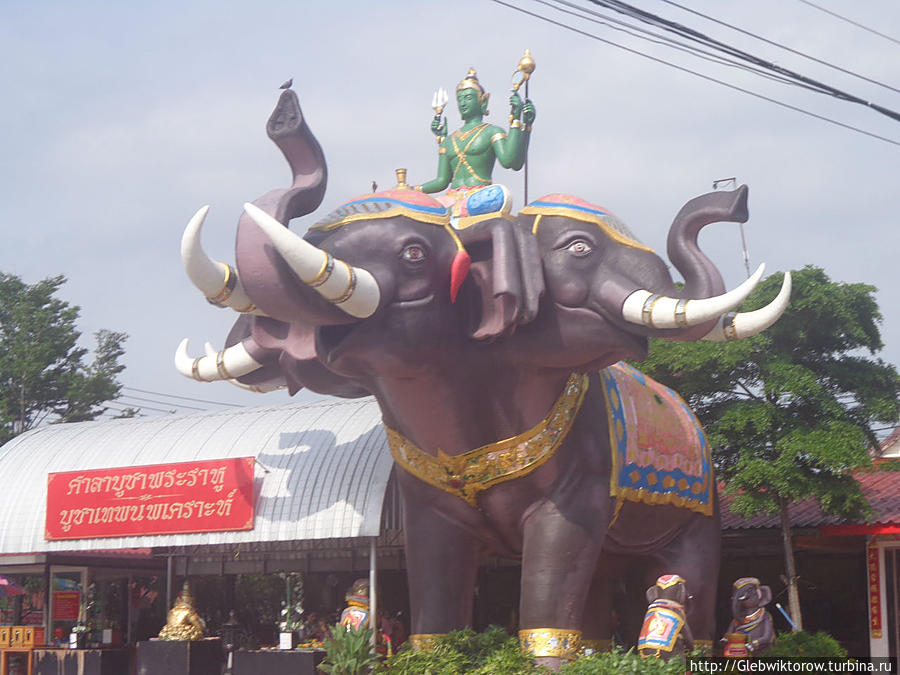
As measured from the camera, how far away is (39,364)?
2806 centimetres

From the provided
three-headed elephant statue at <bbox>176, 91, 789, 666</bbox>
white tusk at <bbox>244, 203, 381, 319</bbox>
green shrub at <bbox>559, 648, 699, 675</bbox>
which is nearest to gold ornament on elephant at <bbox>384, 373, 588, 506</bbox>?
three-headed elephant statue at <bbox>176, 91, 789, 666</bbox>

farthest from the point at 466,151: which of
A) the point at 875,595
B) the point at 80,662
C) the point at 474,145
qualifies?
the point at 80,662

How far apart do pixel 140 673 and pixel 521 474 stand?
219 inches

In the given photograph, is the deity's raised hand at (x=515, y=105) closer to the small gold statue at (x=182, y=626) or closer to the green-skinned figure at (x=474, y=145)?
the green-skinned figure at (x=474, y=145)

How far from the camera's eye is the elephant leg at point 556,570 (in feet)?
32.6

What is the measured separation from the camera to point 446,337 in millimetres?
9742

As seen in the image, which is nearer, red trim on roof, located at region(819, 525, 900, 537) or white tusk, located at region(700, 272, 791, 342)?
white tusk, located at region(700, 272, 791, 342)

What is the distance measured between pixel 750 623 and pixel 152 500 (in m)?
7.21

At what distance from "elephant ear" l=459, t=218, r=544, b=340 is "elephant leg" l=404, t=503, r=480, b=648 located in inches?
77.1

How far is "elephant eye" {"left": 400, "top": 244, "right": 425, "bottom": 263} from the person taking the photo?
946 cm

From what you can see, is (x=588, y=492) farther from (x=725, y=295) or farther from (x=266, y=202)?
(x=266, y=202)

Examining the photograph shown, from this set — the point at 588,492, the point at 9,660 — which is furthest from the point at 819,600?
the point at 9,660

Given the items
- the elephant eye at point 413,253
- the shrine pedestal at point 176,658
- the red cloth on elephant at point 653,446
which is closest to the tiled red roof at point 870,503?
the red cloth on elephant at point 653,446

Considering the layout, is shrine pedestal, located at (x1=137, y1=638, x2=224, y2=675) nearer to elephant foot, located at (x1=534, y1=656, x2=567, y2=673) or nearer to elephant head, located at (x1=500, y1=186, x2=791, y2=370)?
elephant foot, located at (x1=534, y1=656, x2=567, y2=673)
